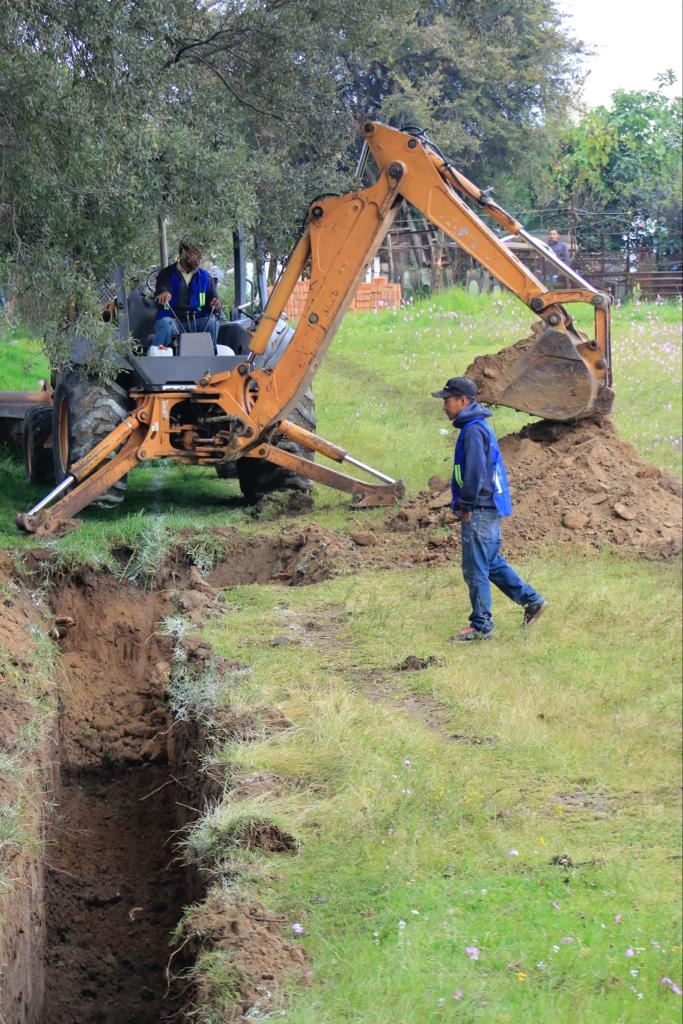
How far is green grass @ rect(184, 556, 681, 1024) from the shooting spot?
15.3ft

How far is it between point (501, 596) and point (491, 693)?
2.22 m

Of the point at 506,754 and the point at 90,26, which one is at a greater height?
the point at 90,26

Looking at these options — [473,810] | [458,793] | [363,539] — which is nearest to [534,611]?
[458,793]

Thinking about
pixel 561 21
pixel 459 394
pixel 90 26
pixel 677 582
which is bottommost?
pixel 677 582

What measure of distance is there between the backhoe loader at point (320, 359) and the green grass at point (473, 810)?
253 cm

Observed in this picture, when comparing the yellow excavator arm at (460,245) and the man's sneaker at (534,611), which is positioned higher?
the yellow excavator arm at (460,245)

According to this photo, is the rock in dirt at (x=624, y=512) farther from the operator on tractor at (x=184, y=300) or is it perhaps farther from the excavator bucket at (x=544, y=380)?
the operator on tractor at (x=184, y=300)

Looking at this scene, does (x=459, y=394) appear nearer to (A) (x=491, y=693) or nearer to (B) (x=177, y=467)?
(A) (x=491, y=693)

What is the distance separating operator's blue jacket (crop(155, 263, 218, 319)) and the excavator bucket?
258cm

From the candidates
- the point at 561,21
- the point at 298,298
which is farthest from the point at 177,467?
the point at 561,21

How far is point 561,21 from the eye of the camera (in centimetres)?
3138

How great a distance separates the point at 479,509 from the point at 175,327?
4774 mm

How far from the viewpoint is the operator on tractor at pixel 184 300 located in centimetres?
1175

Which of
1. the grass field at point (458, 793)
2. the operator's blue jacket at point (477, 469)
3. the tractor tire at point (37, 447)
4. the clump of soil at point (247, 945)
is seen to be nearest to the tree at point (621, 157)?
the tractor tire at point (37, 447)
